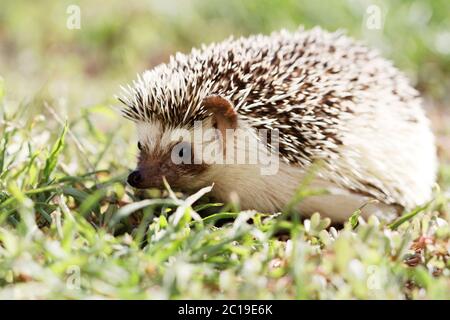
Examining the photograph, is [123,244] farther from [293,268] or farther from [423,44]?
[423,44]

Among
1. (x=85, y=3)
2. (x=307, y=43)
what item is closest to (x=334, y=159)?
(x=307, y=43)

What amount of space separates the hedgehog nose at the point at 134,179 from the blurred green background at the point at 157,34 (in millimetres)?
2566

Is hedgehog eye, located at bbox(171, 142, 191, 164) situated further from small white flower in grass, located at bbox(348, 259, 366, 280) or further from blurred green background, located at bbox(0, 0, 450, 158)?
blurred green background, located at bbox(0, 0, 450, 158)

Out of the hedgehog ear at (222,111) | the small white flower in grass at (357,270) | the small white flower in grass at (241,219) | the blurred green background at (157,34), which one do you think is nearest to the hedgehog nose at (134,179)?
the hedgehog ear at (222,111)

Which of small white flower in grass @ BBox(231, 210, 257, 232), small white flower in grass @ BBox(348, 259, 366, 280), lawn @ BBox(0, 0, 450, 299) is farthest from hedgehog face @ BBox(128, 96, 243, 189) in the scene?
small white flower in grass @ BBox(348, 259, 366, 280)

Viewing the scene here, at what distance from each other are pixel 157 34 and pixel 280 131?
194 inches

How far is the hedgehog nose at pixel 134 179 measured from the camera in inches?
160

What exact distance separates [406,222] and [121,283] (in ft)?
6.08

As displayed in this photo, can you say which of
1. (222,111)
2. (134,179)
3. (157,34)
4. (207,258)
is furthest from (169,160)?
(157,34)

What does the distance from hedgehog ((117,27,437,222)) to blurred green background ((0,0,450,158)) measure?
86.0 inches

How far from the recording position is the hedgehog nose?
13.3ft

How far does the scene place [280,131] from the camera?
4219mm

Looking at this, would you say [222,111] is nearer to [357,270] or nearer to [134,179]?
[134,179]
